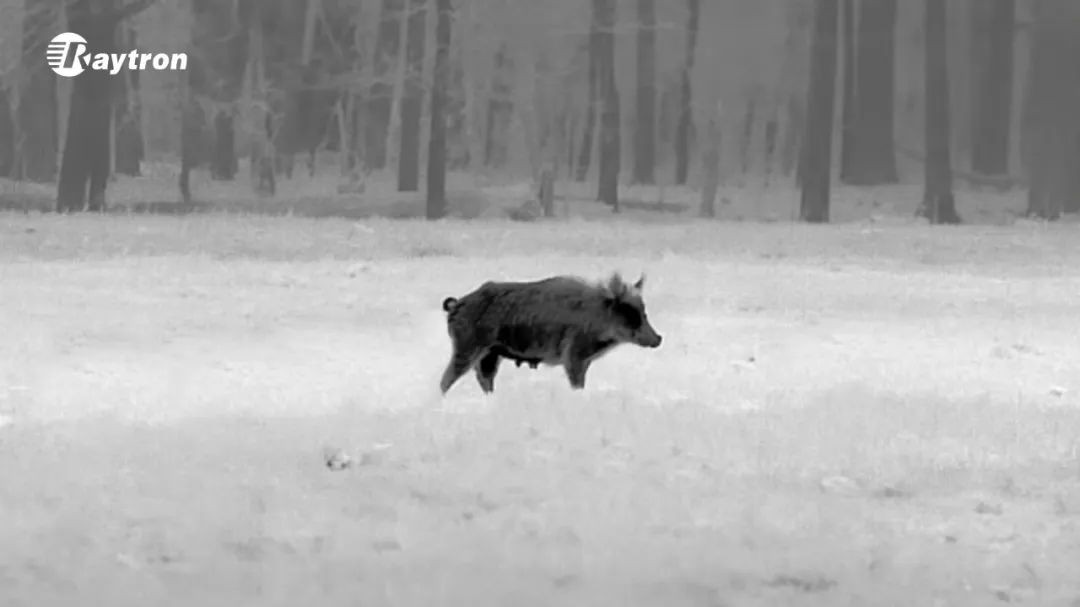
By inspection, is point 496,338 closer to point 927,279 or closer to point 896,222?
point 927,279

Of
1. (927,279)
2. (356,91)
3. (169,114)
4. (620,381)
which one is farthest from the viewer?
(169,114)

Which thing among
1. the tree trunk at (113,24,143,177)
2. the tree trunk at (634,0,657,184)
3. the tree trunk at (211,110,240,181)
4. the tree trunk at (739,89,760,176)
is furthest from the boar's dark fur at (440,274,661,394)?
the tree trunk at (739,89,760,176)

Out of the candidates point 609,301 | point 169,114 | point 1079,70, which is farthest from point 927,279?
point 169,114

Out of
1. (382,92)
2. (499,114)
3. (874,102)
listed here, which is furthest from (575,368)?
(499,114)

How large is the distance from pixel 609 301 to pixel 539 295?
431 millimetres

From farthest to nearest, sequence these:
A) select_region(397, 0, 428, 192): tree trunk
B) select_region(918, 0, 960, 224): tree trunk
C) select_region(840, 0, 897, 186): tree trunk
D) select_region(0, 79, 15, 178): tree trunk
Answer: select_region(840, 0, 897, 186): tree trunk → select_region(0, 79, 15, 178): tree trunk → select_region(397, 0, 428, 192): tree trunk → select_region(918, 0, 960, 224): tree trunk

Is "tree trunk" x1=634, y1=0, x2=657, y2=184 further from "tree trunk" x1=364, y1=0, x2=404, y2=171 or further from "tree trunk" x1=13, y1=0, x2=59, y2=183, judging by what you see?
"tree trunk" x1=13, y1=0, x2=59, y2=183

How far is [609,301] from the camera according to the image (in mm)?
10688

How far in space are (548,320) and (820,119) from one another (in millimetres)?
27129

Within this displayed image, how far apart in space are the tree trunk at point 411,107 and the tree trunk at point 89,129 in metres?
6.94

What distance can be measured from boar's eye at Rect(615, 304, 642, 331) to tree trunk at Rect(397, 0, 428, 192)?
28229 millimetres

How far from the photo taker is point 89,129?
110 ft

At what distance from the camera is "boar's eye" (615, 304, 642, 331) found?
10.7 metres

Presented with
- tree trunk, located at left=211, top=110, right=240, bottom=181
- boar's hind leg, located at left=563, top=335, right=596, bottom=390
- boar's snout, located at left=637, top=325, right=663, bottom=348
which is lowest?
boar's hind leg, located at left=563, top=335, right=596, bottom=390
